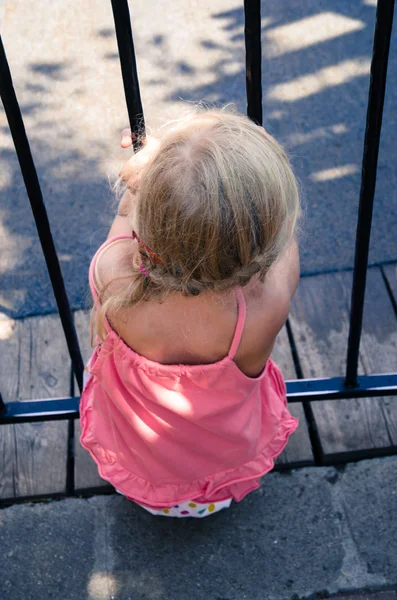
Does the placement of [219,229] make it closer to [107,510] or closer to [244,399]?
[244,399]

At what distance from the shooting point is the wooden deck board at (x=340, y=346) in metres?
2.05

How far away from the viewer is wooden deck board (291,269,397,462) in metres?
2.05

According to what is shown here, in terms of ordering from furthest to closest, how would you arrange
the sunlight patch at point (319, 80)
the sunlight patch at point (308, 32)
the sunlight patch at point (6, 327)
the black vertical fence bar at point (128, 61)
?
the sunlight patch at point (308, 32) → the sunlight patch at point (319, 80) → the sunlight patch at point (6, 327) → the black vertical fence bar at point (128, 61)

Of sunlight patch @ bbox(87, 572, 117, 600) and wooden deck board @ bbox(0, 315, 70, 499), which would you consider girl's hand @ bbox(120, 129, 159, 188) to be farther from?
sunlight patch @ bbox(87, 572, 117, 600)

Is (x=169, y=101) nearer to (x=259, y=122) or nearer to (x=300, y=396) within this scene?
(x=300, y=396)

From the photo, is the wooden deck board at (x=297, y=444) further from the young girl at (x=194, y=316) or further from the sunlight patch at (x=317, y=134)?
the sunlight patch at (x=317, y=134)

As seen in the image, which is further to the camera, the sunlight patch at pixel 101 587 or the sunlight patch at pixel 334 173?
the sunlight patch at pixel 334 173

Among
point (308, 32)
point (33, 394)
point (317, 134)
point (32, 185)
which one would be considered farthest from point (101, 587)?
point (308, 32)

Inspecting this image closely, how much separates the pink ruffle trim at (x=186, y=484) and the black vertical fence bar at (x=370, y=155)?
0.30 metres

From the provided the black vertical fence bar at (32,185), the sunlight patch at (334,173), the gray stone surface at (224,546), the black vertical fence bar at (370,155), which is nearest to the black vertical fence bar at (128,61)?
the black vertical fence bar at (32,185)

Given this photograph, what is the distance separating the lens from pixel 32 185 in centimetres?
141

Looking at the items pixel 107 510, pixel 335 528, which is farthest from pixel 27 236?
pixel 335 528

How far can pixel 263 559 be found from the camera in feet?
6.13

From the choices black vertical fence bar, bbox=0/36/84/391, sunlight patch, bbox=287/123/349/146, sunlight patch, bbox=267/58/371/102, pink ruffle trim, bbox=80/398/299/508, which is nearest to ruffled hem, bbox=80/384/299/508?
pink ruffle trim, bbox=80/398/299/508
